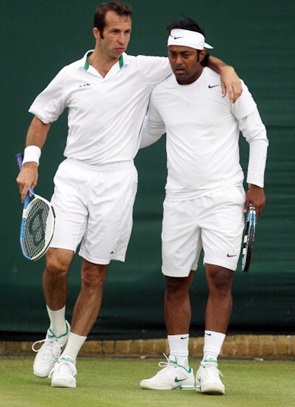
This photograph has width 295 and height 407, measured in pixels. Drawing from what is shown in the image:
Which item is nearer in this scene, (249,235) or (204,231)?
(249,235)

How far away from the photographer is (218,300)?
7648 millimetres

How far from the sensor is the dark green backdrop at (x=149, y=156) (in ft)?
31.7

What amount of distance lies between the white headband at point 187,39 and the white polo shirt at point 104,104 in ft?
0.96

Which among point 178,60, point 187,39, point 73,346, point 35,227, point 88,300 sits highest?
point 187,39

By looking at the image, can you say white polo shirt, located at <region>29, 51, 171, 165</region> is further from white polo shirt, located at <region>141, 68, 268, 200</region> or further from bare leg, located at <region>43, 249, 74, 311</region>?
bare leg, located at <region>43, 249, 74, 311</region>

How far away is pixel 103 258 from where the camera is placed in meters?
7.87

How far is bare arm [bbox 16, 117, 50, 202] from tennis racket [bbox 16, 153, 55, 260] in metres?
0.04

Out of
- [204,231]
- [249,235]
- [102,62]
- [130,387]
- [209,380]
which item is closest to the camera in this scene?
[209,380]

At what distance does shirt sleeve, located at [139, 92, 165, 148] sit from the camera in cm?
800

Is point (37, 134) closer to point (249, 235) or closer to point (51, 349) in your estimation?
point (51, 349)

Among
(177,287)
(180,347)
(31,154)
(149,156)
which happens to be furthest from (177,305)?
(149,156)

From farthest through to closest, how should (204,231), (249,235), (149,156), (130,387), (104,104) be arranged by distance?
1. (149,156)
2. (130,387)
3. (104,104)
4. (204,231)
5. (249,235)

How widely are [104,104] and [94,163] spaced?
327 mm

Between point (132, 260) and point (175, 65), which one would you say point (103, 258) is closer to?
point (175, 65)
